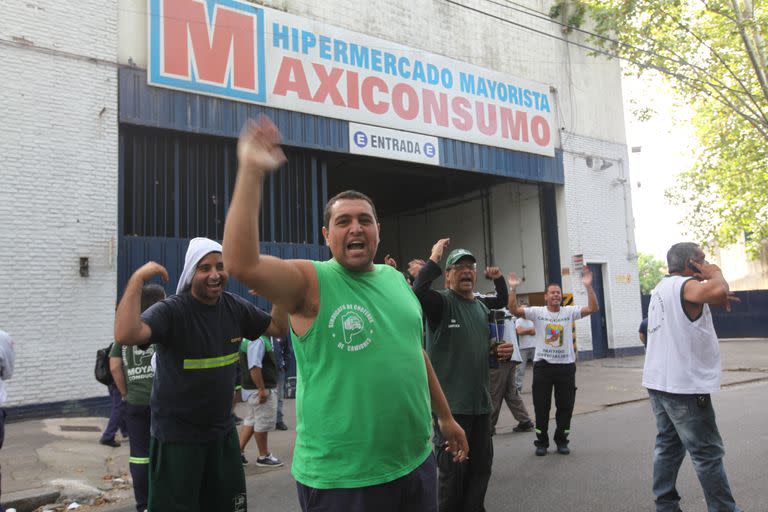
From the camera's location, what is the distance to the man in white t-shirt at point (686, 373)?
391cm

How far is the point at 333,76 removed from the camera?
13031mm

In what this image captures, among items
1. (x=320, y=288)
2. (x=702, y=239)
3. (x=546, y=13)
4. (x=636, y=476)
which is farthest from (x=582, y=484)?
(x=702, y=239)

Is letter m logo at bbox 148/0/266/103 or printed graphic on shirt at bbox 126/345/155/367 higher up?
letter m logo at bbox 148/0/266/103

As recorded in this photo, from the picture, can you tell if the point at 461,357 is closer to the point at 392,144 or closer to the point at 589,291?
the point at 589,291

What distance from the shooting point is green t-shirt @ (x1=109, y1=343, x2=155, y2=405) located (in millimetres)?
4453

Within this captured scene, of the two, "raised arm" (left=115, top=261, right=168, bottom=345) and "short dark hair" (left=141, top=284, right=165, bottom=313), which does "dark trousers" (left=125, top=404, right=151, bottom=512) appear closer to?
"short dark hair" (left=141, top=284, right=165, bottom=313)

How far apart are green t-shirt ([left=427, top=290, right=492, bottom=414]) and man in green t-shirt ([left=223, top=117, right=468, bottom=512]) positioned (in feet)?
5.63

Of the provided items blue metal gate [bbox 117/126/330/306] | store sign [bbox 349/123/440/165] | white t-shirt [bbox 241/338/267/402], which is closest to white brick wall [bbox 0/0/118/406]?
blue metal gate [bbox 117/126/330/306]

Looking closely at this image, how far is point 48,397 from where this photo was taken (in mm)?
9422

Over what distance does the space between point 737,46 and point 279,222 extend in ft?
47.6

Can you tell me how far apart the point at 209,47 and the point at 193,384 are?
964 cm

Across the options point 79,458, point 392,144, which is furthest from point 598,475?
point 392,144

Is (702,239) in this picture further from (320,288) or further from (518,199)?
(320,288)

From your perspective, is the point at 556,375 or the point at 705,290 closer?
the point at 705,290
